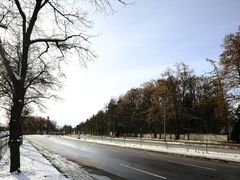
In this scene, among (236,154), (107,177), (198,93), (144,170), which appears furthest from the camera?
(198,93)

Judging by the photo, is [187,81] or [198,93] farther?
[198,93]

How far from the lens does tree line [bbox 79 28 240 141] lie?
47.8 m

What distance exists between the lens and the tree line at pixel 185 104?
47.8m

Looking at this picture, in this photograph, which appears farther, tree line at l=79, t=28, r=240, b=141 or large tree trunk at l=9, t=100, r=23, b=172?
tree line at l=79, t=28, r=240, b=141

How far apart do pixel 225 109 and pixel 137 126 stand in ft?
182

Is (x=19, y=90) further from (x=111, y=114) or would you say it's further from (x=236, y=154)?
(x=111, y=114)

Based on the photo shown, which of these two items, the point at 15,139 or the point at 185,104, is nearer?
the point at 15,139

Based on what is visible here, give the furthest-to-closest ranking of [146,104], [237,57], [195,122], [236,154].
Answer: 1. [146,104]
2. [195,122]
3. [237,57]
4. [236,154]

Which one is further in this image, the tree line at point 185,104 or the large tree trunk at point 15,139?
the tree line at point 185,104

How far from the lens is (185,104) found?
262 ft

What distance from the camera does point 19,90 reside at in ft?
48.1

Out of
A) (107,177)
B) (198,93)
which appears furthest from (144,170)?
(198,93)

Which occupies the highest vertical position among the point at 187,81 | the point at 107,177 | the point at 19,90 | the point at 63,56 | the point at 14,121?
the point at 187,81

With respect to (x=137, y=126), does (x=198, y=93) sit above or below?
above
